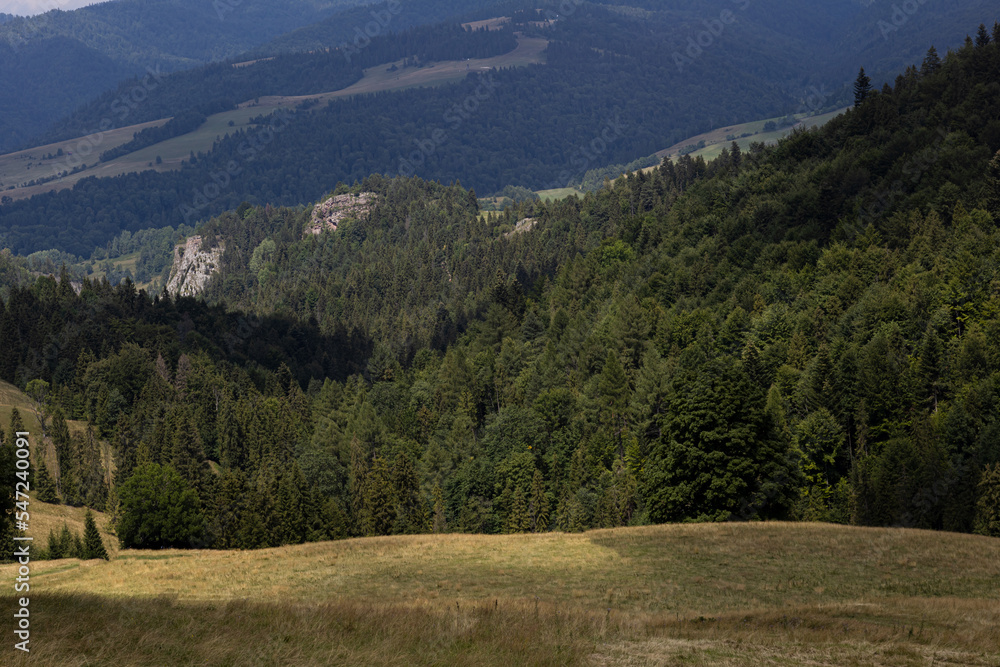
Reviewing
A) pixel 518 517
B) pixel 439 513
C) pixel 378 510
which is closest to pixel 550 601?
pixel 378 510

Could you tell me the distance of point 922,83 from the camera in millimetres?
199125

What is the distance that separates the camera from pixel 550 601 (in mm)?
39375

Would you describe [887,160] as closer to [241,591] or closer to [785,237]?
[785,237]

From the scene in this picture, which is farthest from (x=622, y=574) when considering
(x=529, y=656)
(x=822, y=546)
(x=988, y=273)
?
(x=988, y=273)

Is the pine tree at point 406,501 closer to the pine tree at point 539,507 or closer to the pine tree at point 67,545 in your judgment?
the pine tree at point 539,507

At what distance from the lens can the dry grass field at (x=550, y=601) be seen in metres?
29.4

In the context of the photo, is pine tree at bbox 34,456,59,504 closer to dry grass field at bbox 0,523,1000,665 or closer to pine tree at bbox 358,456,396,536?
pine tree at bbox 358,456,396,536

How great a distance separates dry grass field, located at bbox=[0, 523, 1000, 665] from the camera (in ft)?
96.4

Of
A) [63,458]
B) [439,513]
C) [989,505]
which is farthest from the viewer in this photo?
[63,458]

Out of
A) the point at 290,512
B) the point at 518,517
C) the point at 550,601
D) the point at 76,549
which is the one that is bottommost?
the point at 518,517

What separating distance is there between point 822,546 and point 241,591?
32706 millimetres

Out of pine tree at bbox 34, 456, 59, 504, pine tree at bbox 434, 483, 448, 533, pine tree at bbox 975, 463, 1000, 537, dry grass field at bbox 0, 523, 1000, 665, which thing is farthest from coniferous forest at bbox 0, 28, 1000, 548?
dry grass field at bbox 0, 523, 1000, 665

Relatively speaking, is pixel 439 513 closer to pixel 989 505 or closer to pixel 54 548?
pixel 54 548

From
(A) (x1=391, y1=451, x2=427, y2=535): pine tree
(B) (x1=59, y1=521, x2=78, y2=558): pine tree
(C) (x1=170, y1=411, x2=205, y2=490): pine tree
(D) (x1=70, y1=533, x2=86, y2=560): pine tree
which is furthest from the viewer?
(C) (x1=170, y1=411, x2=205, y2=490): pine tree
